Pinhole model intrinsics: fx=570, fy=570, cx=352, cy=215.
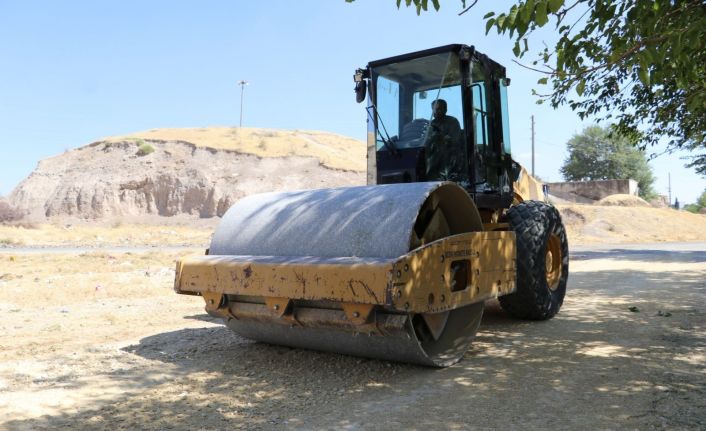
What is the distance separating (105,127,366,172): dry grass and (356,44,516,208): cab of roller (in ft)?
126

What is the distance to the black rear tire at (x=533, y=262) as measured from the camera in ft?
19.1

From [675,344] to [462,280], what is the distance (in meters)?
2.32

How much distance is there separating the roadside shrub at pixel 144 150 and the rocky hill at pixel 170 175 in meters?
0.08

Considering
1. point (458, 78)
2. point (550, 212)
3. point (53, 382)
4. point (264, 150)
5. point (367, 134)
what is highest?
point (264, 150)

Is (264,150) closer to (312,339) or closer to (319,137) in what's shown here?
(319,137)

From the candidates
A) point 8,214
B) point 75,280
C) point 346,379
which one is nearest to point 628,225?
point 75,280

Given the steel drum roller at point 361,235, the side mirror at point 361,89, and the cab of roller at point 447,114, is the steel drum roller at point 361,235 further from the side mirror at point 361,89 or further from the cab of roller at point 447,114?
the side mirror at point 361,89

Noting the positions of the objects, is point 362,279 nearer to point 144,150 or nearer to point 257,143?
point 144,150

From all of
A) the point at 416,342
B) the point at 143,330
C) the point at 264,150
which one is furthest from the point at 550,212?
the point at 264,150

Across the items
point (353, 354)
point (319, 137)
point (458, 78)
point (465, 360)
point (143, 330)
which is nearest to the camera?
point (353, 354)

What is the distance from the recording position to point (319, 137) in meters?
62.0

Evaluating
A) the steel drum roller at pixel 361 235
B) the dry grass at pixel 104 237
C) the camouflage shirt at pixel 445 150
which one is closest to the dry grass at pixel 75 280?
the steel drum roller at pixel 361 235

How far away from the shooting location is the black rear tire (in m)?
5.82

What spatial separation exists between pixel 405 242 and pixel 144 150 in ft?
151
